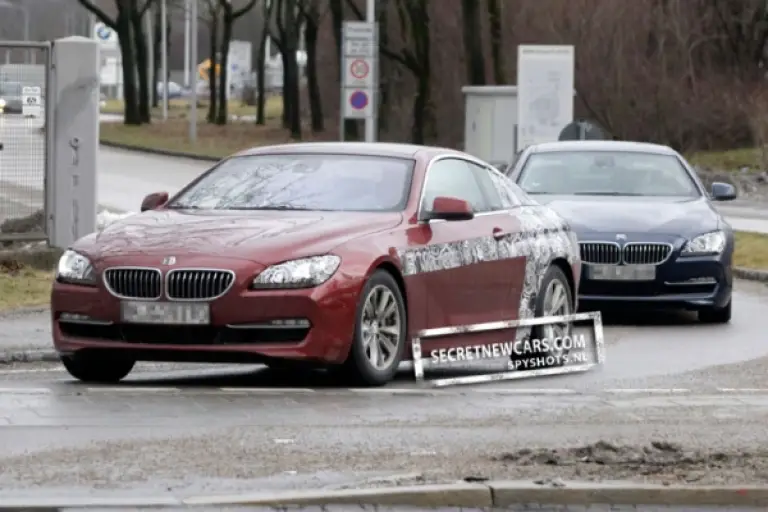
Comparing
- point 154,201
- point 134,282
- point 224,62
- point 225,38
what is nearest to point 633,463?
point 134,282

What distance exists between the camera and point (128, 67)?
3002 inches

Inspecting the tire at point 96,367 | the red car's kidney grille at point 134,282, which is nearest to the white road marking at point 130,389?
the tire at point 96,367

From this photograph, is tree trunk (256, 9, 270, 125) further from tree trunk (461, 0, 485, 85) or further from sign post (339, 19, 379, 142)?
sign post (339, 19, 379, 142)

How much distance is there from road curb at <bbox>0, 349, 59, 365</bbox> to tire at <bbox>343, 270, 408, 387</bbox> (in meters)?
2.81

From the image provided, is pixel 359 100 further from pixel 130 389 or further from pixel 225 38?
pixel 225 38

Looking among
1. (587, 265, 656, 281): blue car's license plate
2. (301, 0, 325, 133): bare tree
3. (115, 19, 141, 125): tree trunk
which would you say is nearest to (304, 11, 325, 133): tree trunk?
(301, 0, 325, 133): bare tree

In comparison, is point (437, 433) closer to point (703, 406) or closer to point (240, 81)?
point (703, 406)

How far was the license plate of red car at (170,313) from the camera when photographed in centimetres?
1115

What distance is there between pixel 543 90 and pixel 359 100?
11.6 ft

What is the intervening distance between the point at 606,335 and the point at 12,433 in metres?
7.47

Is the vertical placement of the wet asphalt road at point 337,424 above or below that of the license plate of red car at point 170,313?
below

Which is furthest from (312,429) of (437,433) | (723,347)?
(723,347)

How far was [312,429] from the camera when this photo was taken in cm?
974

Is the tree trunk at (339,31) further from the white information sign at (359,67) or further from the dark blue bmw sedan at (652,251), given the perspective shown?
the dark blue bmw sedan at (652,251)
